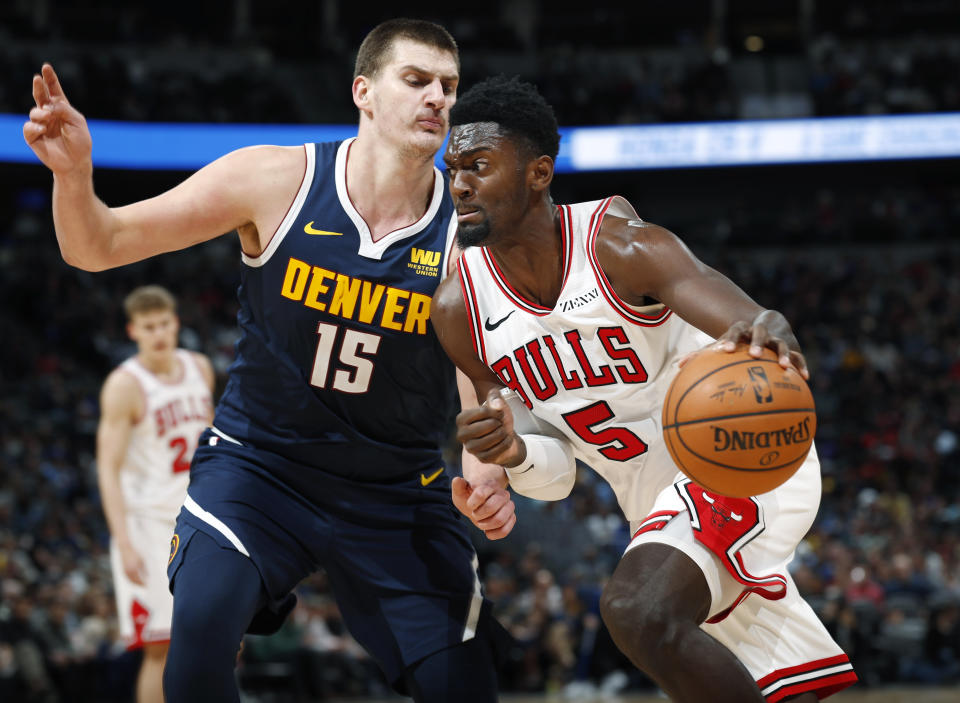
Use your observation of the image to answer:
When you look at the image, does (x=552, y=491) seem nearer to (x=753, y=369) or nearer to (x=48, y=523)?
(x=753, y=369)

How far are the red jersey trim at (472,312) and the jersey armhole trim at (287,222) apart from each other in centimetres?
Result: 56

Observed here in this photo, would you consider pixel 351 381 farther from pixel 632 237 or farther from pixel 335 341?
pixel 632 237

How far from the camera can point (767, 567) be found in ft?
10.8

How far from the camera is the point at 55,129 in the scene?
3016 millimetres

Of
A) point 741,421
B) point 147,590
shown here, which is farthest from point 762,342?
point 147,590

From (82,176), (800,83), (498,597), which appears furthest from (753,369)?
(800,83)

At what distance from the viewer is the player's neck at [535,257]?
3.49 m

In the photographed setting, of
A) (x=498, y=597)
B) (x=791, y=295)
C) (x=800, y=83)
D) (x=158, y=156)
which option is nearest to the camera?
(x=498, y=597)

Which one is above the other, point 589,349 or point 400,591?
point 589,349

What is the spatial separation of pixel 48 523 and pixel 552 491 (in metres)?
9.81

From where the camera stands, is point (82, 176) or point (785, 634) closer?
point (82, 176)

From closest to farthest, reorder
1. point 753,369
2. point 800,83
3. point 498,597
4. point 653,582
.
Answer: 1. point 753,369
2. point 653,582
3. point 498,597
4. point 800,83

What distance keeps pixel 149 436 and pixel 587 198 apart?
1651 cm

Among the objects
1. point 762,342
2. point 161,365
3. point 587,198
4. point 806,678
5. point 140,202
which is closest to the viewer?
point 762,342
